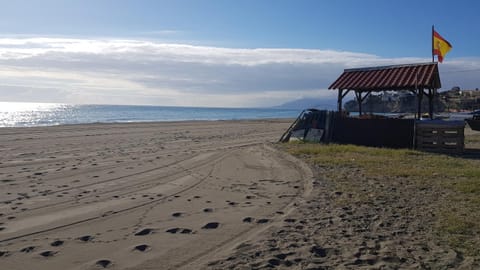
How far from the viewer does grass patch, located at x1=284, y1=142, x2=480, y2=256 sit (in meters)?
5.98

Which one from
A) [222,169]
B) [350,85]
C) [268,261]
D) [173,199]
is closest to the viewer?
[268,261]

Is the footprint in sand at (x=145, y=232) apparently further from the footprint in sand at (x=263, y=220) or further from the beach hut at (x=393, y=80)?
the beach hut at (x=393, y=80)

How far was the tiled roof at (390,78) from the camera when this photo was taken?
56.5 ft

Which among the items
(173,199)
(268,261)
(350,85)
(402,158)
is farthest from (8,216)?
(350,85)

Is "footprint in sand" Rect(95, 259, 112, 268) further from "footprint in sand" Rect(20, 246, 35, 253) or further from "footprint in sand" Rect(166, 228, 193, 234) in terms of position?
"footprint in sand" Rect(166, 228, 193, 234)

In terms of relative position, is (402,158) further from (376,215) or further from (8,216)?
(8,216)

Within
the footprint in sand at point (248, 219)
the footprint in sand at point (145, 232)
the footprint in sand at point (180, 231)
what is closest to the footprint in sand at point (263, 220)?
the footprint in sand at point (248, 219)

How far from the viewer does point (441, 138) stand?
50.6ft

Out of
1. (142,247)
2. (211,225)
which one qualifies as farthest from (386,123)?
(142,247)

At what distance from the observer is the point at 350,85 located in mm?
19328

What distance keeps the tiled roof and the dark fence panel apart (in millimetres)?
1825

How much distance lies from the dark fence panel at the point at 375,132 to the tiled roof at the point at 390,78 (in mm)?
1825

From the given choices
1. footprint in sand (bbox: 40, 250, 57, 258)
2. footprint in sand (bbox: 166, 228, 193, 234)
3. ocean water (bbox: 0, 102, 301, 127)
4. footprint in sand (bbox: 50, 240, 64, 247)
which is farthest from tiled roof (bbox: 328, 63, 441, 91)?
ocean water (bbox: 0, 102, 301, 127)

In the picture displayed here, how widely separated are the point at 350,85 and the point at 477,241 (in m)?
14.3
